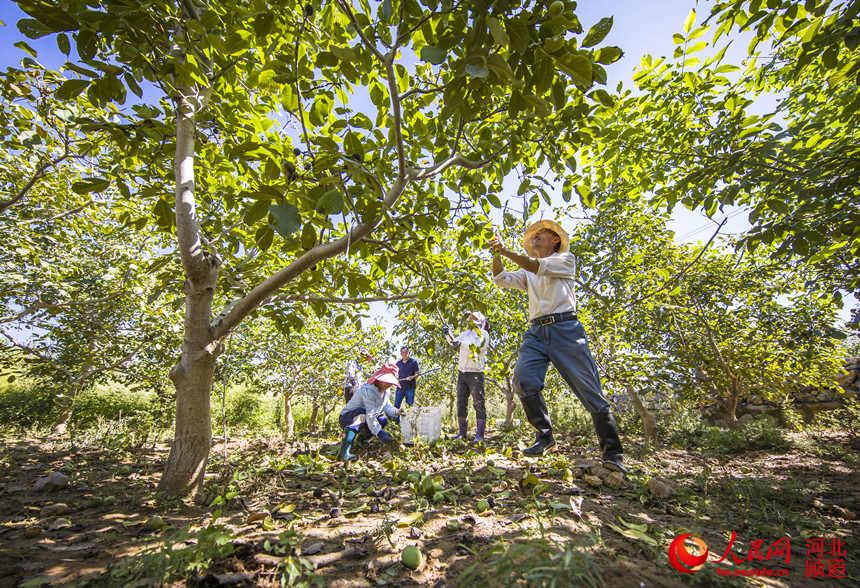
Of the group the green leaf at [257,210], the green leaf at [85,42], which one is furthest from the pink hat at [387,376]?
the green leaf at [85,42]

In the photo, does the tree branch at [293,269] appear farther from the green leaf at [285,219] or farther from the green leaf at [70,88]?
the green leaf at [70,88]

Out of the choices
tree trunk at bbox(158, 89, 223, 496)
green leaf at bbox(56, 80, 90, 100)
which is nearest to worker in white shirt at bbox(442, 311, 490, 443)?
tree trunk at bbox(158, 89, 223, 496)

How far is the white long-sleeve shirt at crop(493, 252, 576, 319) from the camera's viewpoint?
2947 mm

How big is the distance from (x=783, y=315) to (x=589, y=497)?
290 inches

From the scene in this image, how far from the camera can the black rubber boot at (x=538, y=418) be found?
3.08 m

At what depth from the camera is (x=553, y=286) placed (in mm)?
3018

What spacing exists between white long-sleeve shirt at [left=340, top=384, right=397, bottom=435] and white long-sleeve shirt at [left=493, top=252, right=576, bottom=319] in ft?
10.7

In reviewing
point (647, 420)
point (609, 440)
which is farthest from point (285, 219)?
point (647, 420)

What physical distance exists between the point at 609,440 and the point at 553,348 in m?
0.95

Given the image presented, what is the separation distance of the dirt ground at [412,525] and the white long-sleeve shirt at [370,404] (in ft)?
4.27

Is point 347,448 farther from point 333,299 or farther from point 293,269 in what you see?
point 293,269

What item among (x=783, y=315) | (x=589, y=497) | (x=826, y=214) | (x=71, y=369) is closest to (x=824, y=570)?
(x=589, y=497)

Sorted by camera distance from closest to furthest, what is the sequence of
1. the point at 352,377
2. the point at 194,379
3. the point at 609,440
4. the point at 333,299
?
the point at 194,379 < the point at 609,440 < the point at 333,299 < the point at 352,377

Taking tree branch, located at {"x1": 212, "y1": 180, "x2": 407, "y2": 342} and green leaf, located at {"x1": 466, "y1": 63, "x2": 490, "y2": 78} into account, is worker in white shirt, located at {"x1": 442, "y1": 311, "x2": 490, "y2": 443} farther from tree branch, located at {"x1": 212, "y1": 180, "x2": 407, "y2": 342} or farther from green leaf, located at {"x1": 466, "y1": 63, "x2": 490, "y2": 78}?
green leaf, located at {"x1": 466, "y1": 63, "x2": 490, "y2": 78}
